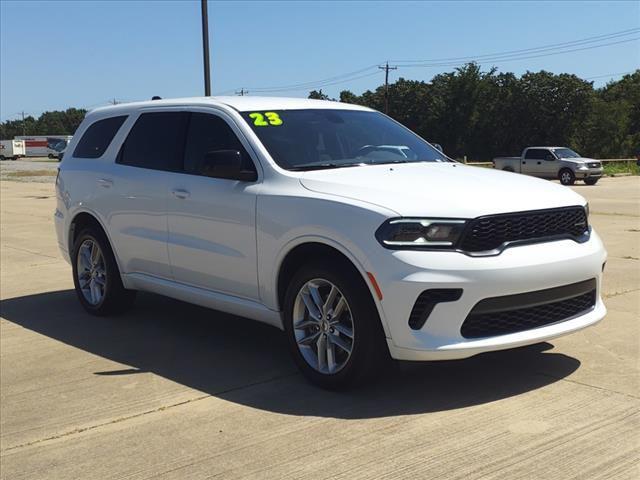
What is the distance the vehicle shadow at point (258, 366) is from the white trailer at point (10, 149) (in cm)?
8969

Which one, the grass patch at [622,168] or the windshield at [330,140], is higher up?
the windshield at [330,140]

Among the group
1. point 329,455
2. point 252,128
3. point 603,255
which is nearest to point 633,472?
point 329,455

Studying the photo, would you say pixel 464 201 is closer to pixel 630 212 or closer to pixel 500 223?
pixel 500 223

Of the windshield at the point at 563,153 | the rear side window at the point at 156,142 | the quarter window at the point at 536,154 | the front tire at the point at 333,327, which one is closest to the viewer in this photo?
the front tire at the point at 333,327

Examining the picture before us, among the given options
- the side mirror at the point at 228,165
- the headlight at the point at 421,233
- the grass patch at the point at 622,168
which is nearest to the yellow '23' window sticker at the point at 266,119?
the side mirror at the point at 228,165

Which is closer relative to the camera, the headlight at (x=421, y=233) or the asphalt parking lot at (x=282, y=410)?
the asphalt parking lot at (x=282, y=410)

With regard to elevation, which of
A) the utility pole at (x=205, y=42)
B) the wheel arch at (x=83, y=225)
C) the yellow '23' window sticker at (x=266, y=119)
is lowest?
the wheel arch at (x=83, y=225)

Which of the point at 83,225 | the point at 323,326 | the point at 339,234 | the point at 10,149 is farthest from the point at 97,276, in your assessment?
the point at 10,149

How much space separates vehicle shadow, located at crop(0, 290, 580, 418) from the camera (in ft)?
13.9

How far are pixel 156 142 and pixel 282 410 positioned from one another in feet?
9.38

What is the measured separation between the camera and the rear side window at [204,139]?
17.4 ft

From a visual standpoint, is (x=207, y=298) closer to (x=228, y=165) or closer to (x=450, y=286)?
(x=228, y=165)

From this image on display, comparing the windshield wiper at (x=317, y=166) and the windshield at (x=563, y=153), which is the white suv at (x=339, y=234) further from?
the windshield at (x=563, y=153)

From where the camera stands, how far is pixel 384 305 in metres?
3.98
